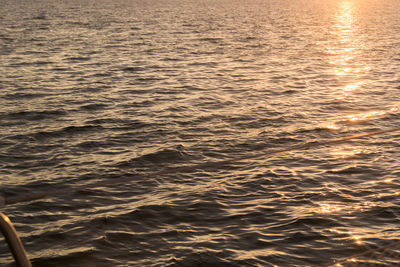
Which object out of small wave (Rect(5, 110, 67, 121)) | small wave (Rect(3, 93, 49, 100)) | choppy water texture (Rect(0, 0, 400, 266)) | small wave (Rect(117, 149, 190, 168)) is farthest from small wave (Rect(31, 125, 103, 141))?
small wave (Rect(3, 93, 49, 100))

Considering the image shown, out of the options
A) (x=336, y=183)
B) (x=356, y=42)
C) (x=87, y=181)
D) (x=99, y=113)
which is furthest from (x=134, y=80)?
(x=356, y=42)

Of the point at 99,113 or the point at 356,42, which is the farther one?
the point at 356,42

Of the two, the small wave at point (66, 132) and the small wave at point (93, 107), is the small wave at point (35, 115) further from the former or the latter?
the small wave at point (66, 132)

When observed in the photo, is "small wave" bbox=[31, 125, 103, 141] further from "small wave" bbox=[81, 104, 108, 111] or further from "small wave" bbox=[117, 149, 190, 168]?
"small wave" bbox=[117, 149, 190, 168]

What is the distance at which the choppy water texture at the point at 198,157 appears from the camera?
30.7 feet

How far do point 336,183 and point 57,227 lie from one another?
6332mm

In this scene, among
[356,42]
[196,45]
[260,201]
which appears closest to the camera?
[260,201]

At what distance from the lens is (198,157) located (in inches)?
550

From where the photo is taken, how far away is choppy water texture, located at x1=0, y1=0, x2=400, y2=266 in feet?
30.7

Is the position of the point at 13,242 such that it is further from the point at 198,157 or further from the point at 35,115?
the point at 35,115

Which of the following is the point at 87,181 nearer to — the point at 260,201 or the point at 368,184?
the point at 260,201

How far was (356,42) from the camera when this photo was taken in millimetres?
41000

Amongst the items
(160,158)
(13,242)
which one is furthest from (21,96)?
(13,242)

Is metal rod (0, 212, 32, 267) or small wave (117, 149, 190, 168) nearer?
metal rod (0, 212, 32, 267)
